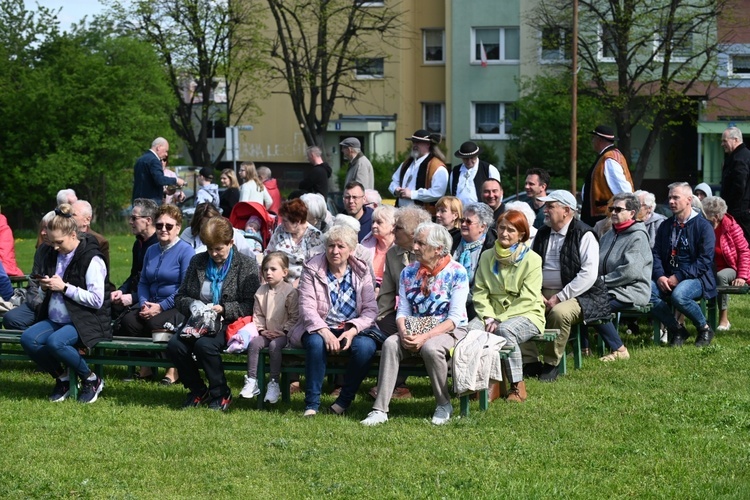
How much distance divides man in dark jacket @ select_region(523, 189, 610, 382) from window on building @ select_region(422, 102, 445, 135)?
1536 inches

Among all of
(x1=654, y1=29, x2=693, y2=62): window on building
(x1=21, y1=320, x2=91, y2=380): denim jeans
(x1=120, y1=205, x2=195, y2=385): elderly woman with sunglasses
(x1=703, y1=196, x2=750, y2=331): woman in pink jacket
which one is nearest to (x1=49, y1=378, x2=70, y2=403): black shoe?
(x1=21, y1=320, x2=91, y2=380): denim jeans

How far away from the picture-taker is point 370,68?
48.1 metres

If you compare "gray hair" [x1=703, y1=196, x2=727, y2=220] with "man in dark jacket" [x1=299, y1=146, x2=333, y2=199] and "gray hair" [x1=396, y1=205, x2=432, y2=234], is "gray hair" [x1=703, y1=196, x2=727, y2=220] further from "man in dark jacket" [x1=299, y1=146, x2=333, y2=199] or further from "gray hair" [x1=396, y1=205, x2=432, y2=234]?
"man in dark jacket" [x1=299, y1=146, x2=333, y2=199]

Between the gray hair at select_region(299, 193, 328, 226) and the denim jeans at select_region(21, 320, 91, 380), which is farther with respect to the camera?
the gray hair at select_region(299, 193, 328, 226)

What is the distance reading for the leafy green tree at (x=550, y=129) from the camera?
4006cm

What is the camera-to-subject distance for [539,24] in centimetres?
4203

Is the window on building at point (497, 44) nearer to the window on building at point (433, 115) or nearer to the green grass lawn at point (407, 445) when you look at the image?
the window on building at point (433, 115)

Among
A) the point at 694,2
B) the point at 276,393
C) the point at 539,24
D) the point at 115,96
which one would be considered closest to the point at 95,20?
the point at 115,96

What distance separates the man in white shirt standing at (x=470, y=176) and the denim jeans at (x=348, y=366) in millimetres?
4517

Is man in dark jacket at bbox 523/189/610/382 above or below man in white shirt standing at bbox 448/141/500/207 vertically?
below

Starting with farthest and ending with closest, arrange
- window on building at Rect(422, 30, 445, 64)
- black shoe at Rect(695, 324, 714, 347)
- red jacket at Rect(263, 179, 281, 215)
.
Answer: window on building at Rect(422, 30, 445, 64) < red jacket at Rect(263, 179, 281, 215) < black shoe at Rect(695, 324, 714, 347)

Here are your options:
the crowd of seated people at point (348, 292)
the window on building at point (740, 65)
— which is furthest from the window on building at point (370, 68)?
the crowd of seated people at point (348, 292)

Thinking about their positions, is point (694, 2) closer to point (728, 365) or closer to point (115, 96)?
point (115, 96)

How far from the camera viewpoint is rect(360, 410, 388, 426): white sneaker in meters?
8.10
